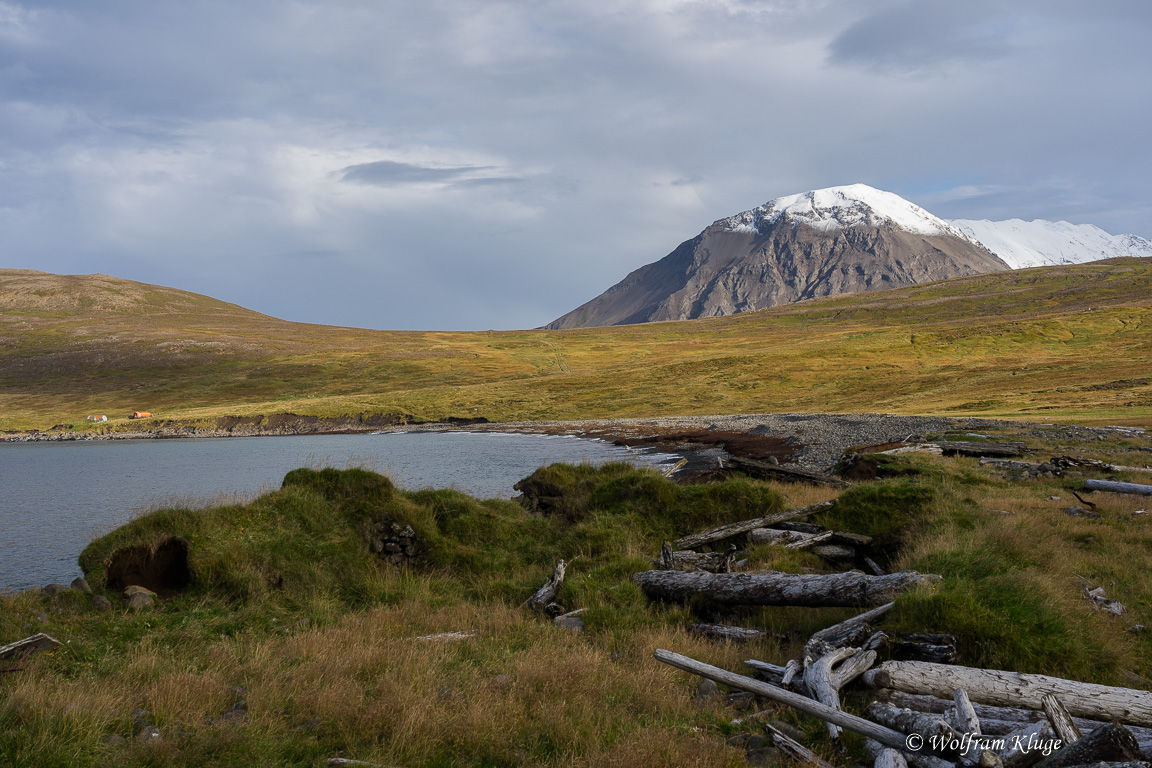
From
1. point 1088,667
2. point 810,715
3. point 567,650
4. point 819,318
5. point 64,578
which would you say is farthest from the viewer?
point 819,318

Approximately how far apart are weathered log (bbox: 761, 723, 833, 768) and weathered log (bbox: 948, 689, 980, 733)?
1345 millimetres

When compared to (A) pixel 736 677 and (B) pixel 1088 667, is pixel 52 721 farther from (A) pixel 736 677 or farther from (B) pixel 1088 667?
(B) pixel 1088 667

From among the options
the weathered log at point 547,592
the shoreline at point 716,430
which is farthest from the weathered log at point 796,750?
the shoreline at point 716,430

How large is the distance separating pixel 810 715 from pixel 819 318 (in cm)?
20114

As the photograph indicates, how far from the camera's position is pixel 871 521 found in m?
14.2

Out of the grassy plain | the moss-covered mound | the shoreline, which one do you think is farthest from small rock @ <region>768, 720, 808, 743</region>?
the grassy plain

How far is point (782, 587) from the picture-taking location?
988cm

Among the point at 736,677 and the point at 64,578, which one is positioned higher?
the point at 736,677

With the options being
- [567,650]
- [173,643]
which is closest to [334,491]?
[173,643]

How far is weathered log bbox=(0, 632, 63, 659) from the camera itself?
8.03 metres

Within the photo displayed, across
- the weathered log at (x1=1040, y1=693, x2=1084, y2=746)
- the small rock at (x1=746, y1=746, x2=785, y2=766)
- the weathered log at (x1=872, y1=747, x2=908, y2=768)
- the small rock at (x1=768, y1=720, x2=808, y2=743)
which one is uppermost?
the weathered log at (x1=1040, y1=693, x2=1084, y2=746)

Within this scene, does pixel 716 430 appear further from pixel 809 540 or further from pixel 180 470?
pixel 809 540

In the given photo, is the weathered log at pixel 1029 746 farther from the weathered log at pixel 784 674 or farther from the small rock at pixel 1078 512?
the small rock at pixel 1078 512

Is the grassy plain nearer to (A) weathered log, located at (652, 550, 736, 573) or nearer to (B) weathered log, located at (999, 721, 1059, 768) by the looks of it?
(A) weathered log, located at (652, 550, 736, 573)
